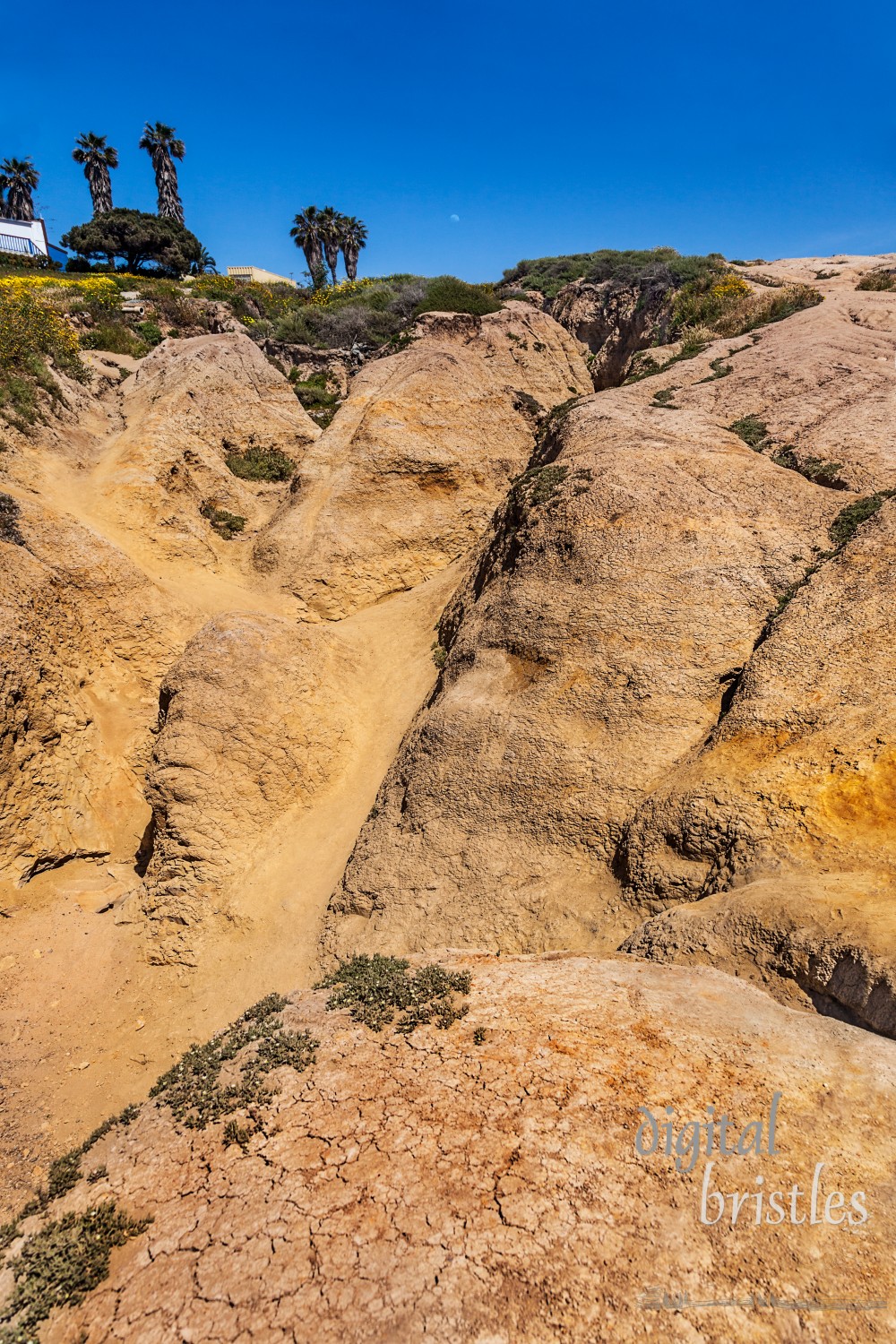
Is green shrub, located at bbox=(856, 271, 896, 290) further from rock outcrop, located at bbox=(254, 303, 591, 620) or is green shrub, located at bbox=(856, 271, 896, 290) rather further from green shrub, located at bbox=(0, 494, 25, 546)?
green shrub, located at bbox=(0, 494, 25, 546)

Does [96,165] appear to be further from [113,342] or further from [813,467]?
[813,467]

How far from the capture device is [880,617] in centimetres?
820

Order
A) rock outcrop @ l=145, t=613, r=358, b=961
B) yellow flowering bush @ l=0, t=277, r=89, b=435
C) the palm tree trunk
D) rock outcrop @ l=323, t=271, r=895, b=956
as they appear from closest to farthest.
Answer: rock outcrop @ l=323, t=271, r=895, b=956
rock outcrop @ l=145, t=613, r=358, b=961
yellow flowering bush @ l=0, t=277, r=89, b=435
the palm tree trunk

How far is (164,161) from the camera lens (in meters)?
47.1

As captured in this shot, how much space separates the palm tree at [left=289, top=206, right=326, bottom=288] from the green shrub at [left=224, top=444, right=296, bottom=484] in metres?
35.4

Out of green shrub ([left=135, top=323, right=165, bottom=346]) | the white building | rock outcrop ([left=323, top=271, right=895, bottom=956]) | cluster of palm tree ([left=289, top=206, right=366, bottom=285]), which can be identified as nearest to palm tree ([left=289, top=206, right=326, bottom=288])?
cluster of palm tree ([left=289, top=206, right=366, bottom=285])

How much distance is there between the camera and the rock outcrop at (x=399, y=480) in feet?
56.8

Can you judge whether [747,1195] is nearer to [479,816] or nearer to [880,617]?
[479,816]

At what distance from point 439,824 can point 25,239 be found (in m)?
53.4

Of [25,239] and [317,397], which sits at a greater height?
[25,239]

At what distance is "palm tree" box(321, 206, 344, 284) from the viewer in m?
48.1

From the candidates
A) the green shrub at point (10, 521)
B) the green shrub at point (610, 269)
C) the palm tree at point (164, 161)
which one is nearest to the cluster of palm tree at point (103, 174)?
the palm tree at point (164, 161)

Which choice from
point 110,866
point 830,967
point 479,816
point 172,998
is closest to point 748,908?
point 830,967

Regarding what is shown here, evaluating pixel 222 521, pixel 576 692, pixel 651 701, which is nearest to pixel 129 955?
pixel 576 692
